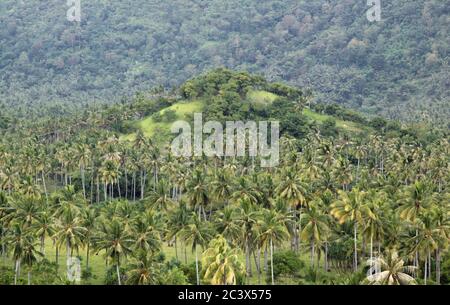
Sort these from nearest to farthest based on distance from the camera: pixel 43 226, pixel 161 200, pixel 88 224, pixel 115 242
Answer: pixel 115 242 < pixel 43 226 < pixel 88 224 < pixel 161 200

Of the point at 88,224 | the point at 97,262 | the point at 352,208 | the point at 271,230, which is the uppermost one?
the point at 352,208

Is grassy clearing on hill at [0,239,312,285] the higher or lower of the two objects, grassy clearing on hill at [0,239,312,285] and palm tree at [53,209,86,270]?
the lower

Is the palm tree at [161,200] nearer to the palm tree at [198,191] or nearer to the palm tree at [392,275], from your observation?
the palm tree at [198,191]

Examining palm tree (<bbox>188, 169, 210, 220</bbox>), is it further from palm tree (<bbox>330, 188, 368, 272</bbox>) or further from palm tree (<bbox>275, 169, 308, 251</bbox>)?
palm tree (<bbox>330, 188, 368, 272</bbox>)

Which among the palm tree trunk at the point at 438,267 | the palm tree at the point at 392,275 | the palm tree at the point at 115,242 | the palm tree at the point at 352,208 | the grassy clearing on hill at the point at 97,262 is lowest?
the grassy clearing on hill at the point at 97,262

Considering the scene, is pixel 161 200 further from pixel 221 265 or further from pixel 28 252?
pixel 221 265

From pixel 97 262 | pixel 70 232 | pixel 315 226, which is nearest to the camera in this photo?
pixel 70 232

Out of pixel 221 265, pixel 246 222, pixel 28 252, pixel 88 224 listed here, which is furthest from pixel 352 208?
pixel 28 252

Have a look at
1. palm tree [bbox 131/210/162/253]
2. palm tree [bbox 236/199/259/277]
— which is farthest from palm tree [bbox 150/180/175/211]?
palm tree [bbox 236/199/259/277]

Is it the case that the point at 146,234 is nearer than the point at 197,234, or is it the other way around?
the point at 146,234

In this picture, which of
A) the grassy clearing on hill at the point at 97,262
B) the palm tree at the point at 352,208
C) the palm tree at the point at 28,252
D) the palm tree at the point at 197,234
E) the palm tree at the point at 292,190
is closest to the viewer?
the palm tree at the point at 28,252

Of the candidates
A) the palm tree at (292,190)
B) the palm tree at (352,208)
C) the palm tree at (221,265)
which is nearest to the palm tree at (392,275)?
the palm tree at (221,265)
